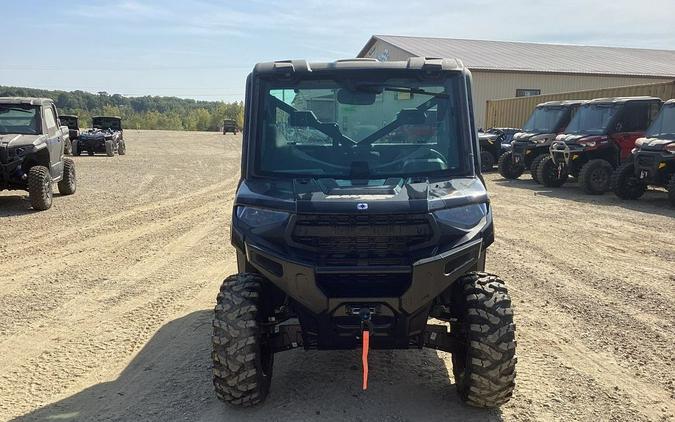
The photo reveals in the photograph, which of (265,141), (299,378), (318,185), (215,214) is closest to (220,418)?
(299,378)

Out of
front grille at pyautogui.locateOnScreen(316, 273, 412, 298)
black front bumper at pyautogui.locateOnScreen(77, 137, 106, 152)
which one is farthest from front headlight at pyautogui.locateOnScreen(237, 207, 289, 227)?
black front bumper at pyautogui.locateOnScreen(77, 137, 106, 152)

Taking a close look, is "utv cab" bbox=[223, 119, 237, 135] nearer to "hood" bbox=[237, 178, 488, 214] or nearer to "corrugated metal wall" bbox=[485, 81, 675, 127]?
"corrugated metal wall" bbox=[485, 81, 675, 127]

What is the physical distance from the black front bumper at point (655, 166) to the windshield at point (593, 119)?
2.23 m

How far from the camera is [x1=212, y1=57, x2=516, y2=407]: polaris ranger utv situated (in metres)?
3.22

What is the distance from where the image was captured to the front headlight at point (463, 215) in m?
3.27

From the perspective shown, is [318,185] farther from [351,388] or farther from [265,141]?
[351,388]

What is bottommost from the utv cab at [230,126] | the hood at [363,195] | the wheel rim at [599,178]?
the utv cab at [230,126]

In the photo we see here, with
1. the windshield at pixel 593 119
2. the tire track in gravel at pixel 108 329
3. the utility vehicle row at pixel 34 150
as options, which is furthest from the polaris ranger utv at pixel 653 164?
the utility vehicle row at pixel 34 150

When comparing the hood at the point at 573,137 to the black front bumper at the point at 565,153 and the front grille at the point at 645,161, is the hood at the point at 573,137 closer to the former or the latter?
the black front bumper at the point at 565,153

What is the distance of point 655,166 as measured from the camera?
460 inches

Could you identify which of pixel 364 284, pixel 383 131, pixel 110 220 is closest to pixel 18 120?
pixel 110 220

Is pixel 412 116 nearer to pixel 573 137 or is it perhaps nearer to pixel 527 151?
pixel 573 137

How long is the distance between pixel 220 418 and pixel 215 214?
7.74 meters

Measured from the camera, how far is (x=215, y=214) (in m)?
11.0
